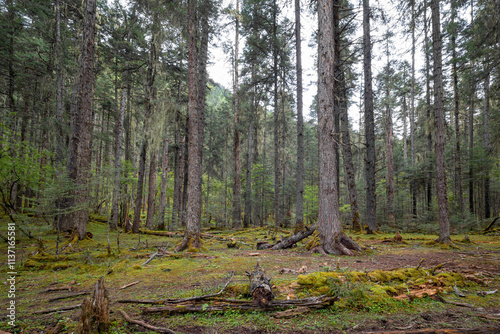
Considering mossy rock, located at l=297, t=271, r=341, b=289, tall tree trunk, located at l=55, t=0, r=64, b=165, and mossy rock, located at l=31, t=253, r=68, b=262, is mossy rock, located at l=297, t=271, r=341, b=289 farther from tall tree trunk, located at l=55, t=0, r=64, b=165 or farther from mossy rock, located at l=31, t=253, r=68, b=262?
tall tree trunk, located at l=55, t=0, r=64, b=165

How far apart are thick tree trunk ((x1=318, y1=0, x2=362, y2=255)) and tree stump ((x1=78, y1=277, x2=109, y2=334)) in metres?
6.58

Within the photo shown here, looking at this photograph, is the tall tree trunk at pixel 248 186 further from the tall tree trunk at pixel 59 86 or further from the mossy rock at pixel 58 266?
the mossy rock at pixel 58 266

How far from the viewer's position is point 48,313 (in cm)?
325

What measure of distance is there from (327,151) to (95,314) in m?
7.35

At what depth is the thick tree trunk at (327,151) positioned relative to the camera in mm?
7566

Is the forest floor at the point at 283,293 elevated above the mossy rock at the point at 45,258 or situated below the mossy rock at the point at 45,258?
above

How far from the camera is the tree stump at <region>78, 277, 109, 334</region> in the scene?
2.40 meters

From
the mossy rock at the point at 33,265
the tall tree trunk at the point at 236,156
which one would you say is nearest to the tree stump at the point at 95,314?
the mossy rock at the point at 33,265

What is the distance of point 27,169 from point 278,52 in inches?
647

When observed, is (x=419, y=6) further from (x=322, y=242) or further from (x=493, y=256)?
(x=322, y=242)

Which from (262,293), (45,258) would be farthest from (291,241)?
(45,258)

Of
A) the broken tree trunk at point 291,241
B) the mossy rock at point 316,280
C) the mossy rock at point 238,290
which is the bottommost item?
the broken tree trunk at point 291,241

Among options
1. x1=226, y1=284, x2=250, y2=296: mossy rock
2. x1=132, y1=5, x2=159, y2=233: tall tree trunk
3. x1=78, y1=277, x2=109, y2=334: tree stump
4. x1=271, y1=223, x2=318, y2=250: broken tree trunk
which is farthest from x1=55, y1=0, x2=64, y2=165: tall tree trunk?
x1=226, y1=284, x2=250, y2=296: mossy rock

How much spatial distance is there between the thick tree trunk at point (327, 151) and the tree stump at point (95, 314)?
658cm
